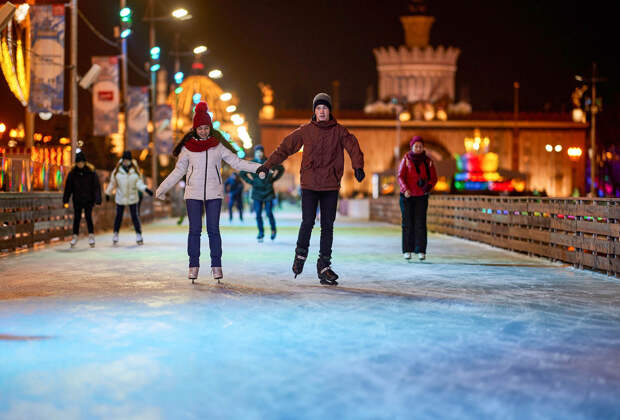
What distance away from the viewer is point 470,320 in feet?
22.1

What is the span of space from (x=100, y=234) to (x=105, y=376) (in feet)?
55.8

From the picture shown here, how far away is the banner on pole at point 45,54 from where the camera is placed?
57.3 feet

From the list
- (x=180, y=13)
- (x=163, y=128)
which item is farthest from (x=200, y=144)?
(x=163, y=128)

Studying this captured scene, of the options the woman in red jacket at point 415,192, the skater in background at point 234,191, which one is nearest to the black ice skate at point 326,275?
the woman in red jacket at point 415,192

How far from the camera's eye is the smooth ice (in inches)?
162

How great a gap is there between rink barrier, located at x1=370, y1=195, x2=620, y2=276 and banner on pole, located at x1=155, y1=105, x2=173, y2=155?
50.8 feet

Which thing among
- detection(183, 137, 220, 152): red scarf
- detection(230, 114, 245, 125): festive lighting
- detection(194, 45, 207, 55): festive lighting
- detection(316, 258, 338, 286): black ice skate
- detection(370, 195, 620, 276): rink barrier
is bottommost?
detection(316, 258, 338, 286): black ice skate

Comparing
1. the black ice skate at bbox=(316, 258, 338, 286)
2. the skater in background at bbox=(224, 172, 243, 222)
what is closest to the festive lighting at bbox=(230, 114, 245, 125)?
the skater in background at bbox=(224, 172, 243, 222)

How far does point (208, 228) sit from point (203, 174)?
585 millimetres

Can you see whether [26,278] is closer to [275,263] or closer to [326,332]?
[275,263]

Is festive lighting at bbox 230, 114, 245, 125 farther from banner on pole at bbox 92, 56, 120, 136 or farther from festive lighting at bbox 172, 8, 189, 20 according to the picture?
banner on pole at bbox 92, 56, 120, 136

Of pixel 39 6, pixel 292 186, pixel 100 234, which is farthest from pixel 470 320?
pixel 292 186

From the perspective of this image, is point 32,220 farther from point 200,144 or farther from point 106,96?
point 200,144

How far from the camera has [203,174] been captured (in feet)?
30.7
